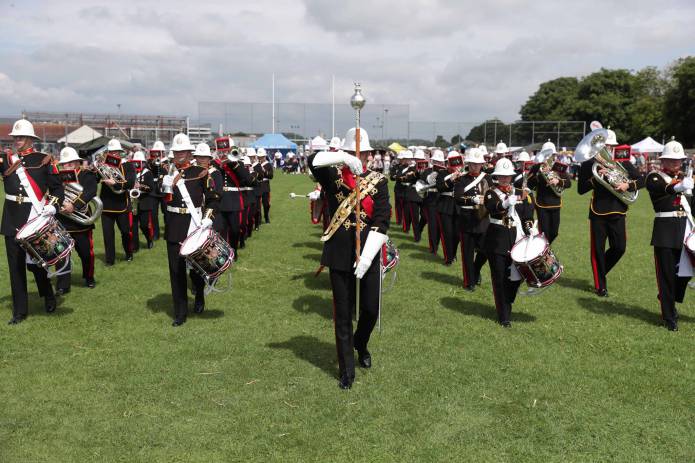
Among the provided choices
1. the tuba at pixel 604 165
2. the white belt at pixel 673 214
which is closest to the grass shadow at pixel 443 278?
→ the tuba at pixel 604 165

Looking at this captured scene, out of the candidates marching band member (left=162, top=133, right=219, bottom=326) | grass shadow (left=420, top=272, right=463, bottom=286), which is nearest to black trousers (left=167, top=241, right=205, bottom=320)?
marching band member (left=162, top=133, right=219, bottom=326)

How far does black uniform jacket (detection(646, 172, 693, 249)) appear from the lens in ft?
23.4

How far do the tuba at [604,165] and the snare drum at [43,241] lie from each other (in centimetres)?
712

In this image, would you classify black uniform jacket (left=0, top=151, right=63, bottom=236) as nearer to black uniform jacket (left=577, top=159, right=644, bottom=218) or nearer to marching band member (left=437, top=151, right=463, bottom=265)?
marching band member (left=437, top=151, right=463, bottom=265)

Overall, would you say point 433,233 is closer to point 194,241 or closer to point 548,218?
point 548,218

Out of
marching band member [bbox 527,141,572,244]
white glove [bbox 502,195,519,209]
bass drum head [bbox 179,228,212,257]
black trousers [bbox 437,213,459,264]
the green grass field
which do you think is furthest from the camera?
black trousers [bbox 437,213,459,264]

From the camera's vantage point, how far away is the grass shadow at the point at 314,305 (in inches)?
309

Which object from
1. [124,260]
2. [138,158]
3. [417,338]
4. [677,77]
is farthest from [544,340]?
[677,77]

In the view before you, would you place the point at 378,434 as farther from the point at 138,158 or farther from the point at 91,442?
the point at 138,158

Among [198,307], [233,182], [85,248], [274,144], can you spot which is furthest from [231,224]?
[274,144]

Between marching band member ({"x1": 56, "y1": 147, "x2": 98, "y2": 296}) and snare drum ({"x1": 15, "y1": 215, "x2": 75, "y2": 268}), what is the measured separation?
1.26 metres

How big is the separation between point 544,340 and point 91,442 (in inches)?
188

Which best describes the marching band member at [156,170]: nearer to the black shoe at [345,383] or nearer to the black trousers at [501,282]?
the black trousers at [501,282]

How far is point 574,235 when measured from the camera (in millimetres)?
15016
